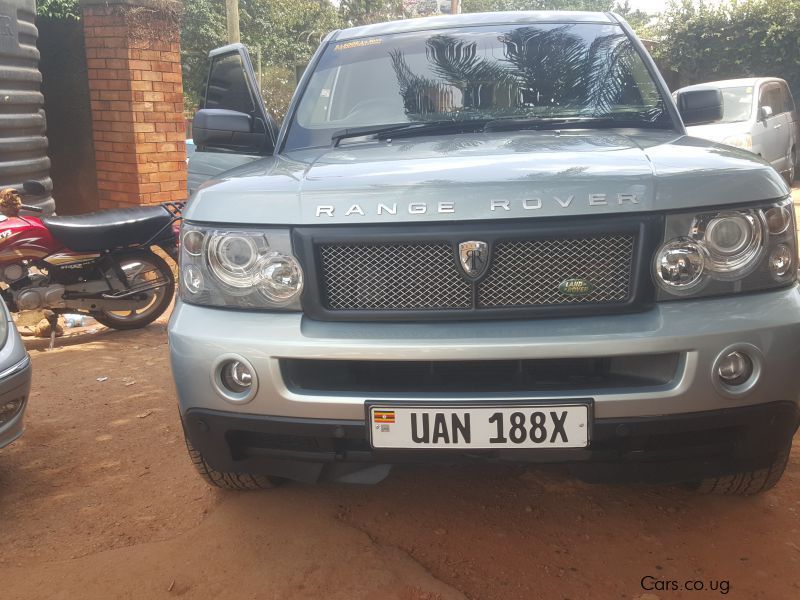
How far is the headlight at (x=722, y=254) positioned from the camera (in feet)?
7.68

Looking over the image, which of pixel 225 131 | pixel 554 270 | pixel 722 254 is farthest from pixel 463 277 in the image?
pixel 225 131

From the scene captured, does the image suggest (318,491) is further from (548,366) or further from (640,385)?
(640,385)

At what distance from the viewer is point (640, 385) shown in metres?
2.29

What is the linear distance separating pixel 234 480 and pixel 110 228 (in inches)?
134

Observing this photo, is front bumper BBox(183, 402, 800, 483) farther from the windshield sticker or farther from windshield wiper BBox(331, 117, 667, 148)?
the windshield sticker

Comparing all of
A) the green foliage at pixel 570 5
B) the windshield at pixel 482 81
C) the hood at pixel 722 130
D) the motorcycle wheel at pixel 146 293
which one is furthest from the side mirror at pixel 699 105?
the green foliage at pixel 570 5

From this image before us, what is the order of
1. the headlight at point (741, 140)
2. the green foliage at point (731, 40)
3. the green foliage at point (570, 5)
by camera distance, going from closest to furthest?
the headlight at point (741, 140), the green foliage at point (731, 40), the green foliage at point (570, 5)

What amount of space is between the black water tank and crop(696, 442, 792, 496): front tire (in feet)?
20.6

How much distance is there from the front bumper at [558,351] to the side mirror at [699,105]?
5.41 feet

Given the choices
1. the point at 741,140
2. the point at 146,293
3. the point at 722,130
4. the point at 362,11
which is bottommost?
the point at 146,293

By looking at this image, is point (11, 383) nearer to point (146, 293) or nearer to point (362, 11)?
point (146, 293)

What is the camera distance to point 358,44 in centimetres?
393

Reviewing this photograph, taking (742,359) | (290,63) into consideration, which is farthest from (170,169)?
(290,63)

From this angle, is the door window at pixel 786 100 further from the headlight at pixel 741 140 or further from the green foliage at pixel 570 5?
the green foliage at pixel 570 5
